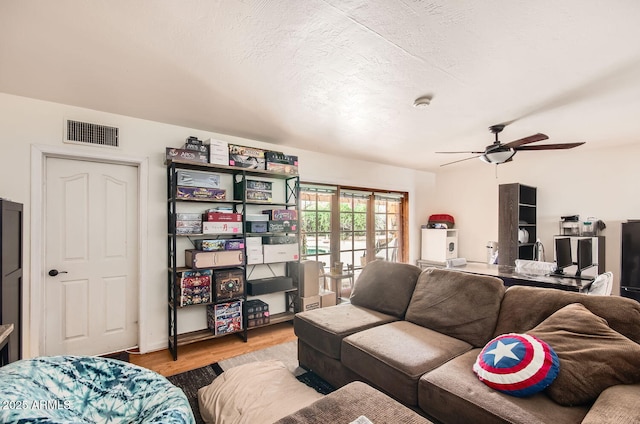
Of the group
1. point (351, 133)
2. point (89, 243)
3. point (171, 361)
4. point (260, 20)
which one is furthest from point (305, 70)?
point (171, 361)

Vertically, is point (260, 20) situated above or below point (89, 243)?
above

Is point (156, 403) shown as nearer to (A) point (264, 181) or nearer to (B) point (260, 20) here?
(B) point (260, 20)

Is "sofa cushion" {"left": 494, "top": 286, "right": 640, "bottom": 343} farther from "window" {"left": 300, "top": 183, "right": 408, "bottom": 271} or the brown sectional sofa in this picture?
"window" {"left": 300, "top": 183, "right": 408, "bottom": 271}

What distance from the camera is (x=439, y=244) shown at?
5.40m

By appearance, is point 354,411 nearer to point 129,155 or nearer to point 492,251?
point 129,155

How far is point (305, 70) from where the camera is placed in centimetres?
201

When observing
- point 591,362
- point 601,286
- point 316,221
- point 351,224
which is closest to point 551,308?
point 591,362

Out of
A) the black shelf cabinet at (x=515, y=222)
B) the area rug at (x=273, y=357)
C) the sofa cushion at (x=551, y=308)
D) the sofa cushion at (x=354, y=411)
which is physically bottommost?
the area rug at (x=273, y=357)

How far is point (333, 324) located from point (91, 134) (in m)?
2.77

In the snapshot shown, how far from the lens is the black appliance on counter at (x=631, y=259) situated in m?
3.51

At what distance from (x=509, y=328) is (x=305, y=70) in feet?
7.21

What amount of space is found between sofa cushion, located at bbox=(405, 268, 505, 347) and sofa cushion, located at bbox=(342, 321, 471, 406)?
3.4 inches

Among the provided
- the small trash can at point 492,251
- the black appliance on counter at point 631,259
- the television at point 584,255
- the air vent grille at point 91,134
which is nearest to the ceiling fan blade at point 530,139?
the television at point 584,255

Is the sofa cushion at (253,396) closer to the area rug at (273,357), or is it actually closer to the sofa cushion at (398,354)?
the sofa cushion at (398,354)
